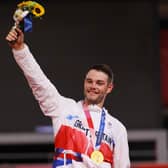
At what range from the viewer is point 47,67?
469 inches

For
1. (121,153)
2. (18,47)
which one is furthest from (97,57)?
(18,47)

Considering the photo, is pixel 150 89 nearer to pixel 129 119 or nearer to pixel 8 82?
pixel 129 119

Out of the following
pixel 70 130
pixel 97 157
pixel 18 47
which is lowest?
pixel 97 157

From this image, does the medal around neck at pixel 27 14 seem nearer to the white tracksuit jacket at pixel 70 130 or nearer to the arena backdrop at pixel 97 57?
the white tracksuit jacket at pixel 70 130

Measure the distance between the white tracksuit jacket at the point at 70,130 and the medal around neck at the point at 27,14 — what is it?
232mm

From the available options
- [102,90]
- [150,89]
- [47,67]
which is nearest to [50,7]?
[47,67]

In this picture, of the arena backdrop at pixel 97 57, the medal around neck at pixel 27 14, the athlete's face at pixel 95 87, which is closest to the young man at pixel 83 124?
the athlete's face at pixel 95 87

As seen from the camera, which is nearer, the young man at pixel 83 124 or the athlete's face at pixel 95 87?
the young man at pixel 83 124

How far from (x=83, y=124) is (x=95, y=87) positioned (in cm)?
24

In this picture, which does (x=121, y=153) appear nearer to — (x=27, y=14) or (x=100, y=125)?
(x=100, y=125)

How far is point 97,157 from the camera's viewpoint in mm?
5082

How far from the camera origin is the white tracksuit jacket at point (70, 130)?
197 inches

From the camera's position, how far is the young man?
16.5 ft

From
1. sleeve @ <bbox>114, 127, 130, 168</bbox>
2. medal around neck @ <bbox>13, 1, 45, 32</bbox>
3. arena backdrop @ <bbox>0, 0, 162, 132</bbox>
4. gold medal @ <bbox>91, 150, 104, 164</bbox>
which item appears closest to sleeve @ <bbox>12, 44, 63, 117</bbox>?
medal around neck @ <bbox>13, 1, 45, 32</bbox>
